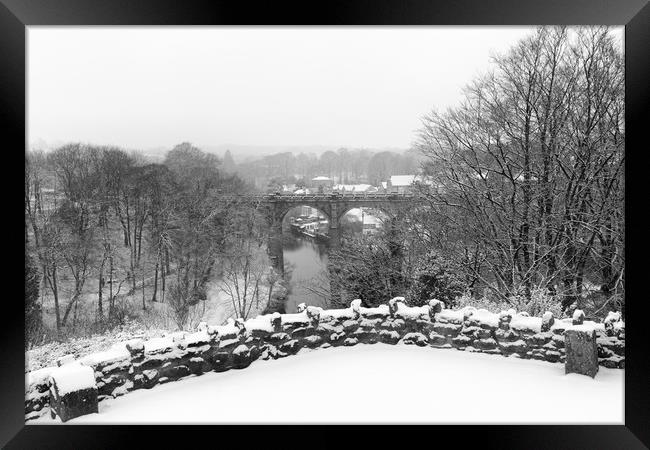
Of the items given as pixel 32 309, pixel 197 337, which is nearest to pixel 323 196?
pixel 32 309

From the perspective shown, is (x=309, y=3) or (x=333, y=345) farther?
(x=333, y=345)

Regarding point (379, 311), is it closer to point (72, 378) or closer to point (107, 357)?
point (107, 357)

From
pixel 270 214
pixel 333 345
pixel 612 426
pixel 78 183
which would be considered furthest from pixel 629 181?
pixel 270 214

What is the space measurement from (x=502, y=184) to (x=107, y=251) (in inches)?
552

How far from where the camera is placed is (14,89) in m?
2.38

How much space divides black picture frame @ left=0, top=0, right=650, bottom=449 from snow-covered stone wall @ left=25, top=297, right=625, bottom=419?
2.87 ft

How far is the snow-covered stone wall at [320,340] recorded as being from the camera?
137 inches

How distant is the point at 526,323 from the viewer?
4203mm

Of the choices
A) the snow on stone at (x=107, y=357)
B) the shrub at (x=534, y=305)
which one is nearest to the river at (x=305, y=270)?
the shrub at (x=534, y=305)

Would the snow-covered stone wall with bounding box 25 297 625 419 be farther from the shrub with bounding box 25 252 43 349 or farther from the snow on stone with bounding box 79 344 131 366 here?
the shrub with bounding box 25 252 43 349

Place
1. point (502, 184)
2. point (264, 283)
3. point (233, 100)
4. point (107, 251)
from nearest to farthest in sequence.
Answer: point (502, 184) < point (107, 251) < point (264, 283) < point (233, 100)

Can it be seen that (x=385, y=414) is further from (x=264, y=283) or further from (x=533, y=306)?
(x=264, y=283)

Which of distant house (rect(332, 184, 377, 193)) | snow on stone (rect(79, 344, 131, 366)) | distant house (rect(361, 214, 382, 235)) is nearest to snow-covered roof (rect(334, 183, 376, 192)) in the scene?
distant house (rect(332, 184, 377, 193))

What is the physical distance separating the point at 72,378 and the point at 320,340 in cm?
229
